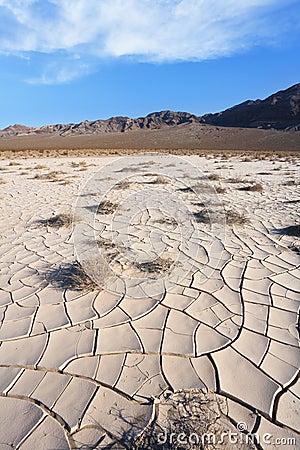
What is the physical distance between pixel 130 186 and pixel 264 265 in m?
5.86

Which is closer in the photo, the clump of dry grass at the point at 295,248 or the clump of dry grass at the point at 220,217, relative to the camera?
the clump of dry grass at the point at 295,248

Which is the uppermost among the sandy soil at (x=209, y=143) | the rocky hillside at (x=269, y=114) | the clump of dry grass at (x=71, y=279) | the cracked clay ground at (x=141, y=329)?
the rocky hillside at (x=269, y=114)

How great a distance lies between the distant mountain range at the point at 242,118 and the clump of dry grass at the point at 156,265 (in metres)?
69.0

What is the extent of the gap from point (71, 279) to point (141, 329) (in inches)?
42.2

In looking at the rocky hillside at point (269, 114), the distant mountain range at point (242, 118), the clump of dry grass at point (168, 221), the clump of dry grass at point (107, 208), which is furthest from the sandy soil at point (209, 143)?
the clump of dry grass at point (168, 221)

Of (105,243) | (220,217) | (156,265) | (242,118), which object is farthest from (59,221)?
(242,118)

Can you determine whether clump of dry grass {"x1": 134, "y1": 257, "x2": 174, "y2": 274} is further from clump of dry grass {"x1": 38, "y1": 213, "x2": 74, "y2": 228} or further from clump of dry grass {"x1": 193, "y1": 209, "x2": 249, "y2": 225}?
clump of dry grass {"x1": 38, "y1": 213, "x2": 74, "y2": 228}

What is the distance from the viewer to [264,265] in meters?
3.40

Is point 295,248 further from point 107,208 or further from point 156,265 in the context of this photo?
point 107,208

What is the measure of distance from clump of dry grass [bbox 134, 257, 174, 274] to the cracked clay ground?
0.02 meters

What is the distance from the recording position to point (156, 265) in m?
3.38

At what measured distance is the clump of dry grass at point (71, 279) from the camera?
2.92 metres

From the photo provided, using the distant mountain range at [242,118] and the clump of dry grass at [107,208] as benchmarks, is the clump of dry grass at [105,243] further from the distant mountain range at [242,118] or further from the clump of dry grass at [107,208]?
the distant mountain range at [242,118]

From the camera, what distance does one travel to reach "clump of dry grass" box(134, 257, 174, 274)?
10.8 feet
